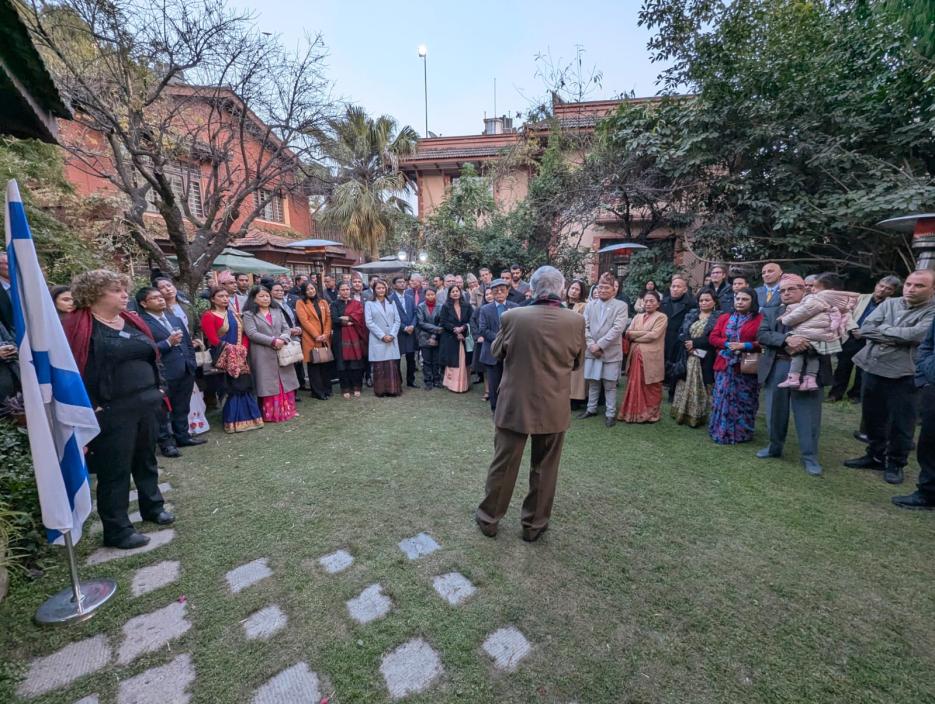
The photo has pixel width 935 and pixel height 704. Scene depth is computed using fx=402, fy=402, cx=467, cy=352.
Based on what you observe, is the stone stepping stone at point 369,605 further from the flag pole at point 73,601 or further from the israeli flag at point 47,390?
the israeli flag at point 47,390

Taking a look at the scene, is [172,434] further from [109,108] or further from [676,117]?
[676,117]

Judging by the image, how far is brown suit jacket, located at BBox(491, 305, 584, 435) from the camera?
2.67 metres

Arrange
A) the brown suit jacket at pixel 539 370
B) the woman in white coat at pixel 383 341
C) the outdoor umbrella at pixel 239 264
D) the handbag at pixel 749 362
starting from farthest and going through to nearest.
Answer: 1. the outdoor umbrella at pixel 239 264
2. the woman in white coat at pixel 383 341
3. the handbag at pixel 749 362
4. the brown suit jacket at pixel 539 370

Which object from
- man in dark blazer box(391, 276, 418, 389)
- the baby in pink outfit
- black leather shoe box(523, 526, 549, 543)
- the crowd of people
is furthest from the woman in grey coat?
the baby in pink outfit

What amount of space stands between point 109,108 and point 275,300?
3.93 m

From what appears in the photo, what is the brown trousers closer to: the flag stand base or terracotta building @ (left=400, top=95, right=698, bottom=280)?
the flag stand base

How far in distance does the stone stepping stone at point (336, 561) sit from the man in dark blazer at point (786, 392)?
4232 millimetres

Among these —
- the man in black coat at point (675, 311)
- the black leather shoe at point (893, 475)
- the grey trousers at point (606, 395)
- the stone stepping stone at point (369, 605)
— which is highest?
the man in black coat at point (675, 311)

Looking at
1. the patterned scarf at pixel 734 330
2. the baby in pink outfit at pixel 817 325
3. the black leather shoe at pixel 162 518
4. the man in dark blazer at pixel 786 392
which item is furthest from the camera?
the patterned scarf at pixel 734 330

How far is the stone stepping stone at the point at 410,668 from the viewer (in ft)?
5.99

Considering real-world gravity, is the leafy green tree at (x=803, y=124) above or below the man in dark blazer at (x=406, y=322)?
above

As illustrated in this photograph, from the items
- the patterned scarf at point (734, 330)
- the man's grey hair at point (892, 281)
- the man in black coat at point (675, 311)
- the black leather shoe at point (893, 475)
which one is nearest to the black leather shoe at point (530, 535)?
the patterned scarf at point (734, 330)

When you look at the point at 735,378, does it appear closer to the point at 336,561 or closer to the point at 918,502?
the point at 918,502

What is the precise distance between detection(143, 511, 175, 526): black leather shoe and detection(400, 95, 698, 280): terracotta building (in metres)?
9.81
